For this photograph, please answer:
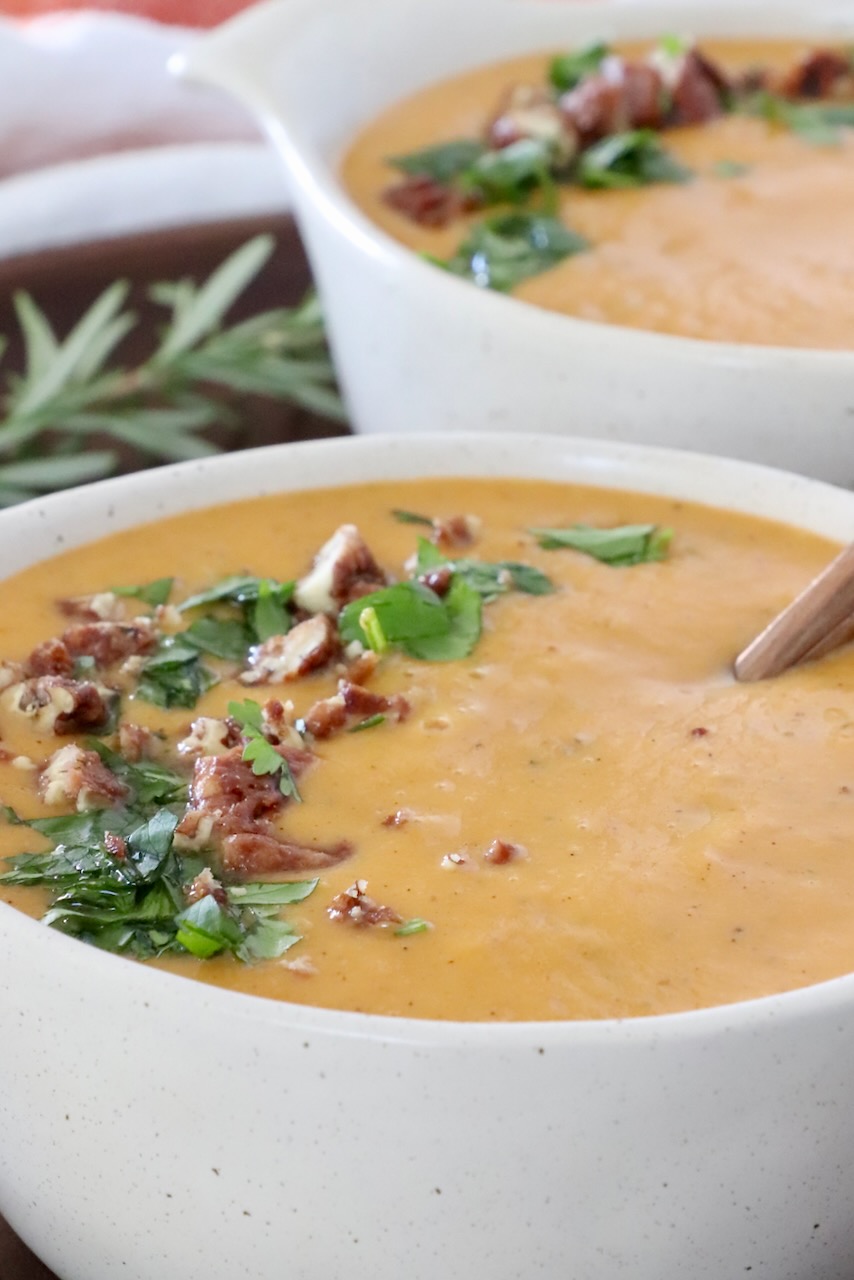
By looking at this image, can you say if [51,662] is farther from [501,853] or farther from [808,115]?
[808,115]

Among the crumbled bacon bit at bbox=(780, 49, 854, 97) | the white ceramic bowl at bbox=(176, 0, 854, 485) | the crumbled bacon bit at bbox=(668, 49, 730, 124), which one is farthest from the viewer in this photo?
the crumbled bacon bit at bbox=(780, 49, 854, 97)

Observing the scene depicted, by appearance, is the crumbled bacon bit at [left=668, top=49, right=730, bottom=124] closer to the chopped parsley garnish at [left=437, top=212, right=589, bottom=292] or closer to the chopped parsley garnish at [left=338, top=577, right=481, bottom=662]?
the chopped parsley garnish at [left=437, top=212, right=589, bottom=292]

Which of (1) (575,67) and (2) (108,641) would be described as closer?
(2) (108,641)

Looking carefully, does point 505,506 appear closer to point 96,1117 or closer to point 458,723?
point 458,723

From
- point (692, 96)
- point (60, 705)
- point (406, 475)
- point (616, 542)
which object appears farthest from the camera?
Answer: point (692, 96)

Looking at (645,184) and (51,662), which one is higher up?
(51,662)

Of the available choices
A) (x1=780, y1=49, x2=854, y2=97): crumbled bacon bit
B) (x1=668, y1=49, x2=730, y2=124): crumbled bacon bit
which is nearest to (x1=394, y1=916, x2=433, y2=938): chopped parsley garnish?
(x1=668, y1=49, x2=730, y2=124): crumbled bacon bit

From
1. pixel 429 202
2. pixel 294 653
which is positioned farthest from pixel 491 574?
pixel 429 202
